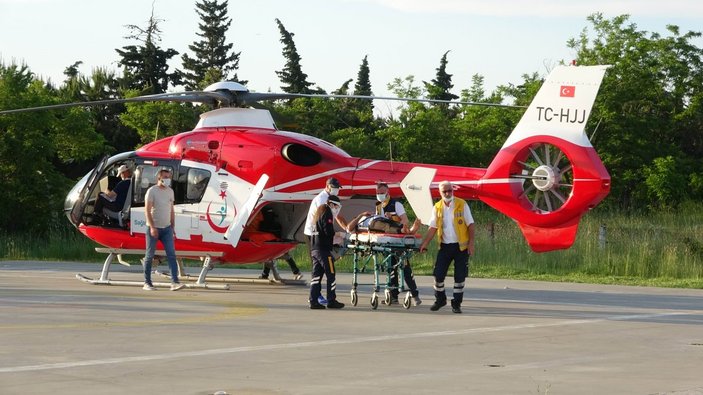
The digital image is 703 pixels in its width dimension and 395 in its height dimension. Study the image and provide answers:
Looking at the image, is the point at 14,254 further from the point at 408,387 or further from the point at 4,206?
the point at 408,387

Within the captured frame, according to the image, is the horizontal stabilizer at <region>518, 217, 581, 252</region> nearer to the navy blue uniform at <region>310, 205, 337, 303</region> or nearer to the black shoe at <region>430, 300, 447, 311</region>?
the black shoe at <region>430, 300, 447, 311</region>

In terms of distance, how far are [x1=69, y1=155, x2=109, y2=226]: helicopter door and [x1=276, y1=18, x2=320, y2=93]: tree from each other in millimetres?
50714

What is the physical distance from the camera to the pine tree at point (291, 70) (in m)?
71.6

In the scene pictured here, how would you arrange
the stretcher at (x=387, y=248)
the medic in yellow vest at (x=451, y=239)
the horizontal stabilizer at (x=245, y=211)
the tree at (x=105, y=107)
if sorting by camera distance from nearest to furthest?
the medic in yellow vest at (x=451, y=239), the stretcher at (x=387, y=248), the horizontal stabilizer at (x=245, y=211), the tree at (x=105, y=107)

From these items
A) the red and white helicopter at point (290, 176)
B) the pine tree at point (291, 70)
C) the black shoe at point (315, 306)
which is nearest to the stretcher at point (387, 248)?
the black shoe at point (315, 306)

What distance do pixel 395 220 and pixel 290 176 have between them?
297 cm

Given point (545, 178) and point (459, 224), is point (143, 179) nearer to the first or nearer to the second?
point (459, 224)

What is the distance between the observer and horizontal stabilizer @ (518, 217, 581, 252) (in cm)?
1752

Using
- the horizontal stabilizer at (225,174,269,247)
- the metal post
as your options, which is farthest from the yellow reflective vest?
the metal post

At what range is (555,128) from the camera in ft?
58.0

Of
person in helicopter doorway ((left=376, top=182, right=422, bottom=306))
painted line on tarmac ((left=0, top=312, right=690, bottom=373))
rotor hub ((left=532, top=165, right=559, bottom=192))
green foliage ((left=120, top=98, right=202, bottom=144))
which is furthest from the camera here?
green foliage ((left=120, top=98, right=202, bottom=144))

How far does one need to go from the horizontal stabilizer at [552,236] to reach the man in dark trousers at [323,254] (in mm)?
3398

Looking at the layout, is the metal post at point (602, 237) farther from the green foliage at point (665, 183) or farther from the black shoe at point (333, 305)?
the green foliage at point (665, 183)

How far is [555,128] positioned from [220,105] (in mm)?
6974
